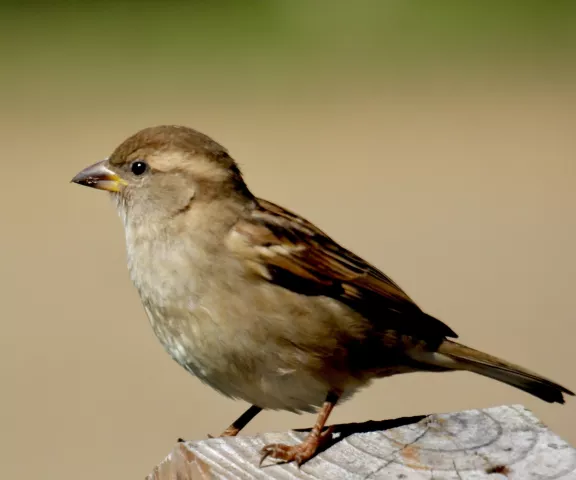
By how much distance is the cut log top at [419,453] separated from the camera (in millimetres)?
2367

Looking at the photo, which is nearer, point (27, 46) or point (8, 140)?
point (8, 140)

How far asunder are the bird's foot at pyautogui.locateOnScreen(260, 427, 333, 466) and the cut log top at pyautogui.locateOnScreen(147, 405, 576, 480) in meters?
0.01

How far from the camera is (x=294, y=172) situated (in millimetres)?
8953

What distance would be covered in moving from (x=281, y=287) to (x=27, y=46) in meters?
8.55

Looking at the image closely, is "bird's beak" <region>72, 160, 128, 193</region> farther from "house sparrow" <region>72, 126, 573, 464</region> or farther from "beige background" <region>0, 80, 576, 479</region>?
"beige background" <region>0, 80, 576, 479</region>

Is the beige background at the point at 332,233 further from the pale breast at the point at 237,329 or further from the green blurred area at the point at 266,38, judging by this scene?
the pale breast at the point at 237,329

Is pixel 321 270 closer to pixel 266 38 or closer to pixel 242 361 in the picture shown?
pixel 242 361

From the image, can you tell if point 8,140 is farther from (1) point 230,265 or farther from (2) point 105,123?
(1) point 230,265

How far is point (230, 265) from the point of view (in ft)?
11.2

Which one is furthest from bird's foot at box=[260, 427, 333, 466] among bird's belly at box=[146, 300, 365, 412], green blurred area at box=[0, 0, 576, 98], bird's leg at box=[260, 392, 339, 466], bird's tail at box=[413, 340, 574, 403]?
green blurred area at box=[0, 0, 576, 98]

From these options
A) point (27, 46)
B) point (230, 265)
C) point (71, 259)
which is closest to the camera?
point (230, 265)

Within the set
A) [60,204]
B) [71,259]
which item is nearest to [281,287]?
[71,259]

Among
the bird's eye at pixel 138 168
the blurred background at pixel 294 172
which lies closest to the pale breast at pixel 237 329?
the bird's eye at pixel 138 168

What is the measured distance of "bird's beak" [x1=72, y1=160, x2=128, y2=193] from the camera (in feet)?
12.2
